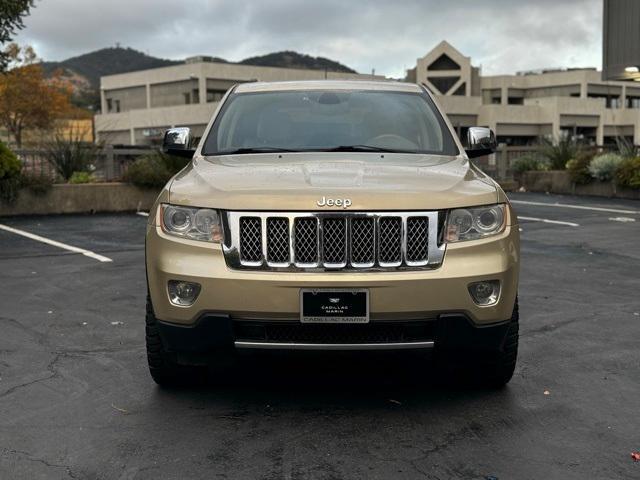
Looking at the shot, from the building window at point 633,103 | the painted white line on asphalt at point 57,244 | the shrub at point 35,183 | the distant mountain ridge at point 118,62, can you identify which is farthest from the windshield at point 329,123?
the distant mountain ridge at point 118,62

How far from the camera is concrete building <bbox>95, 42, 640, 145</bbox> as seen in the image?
254 ft

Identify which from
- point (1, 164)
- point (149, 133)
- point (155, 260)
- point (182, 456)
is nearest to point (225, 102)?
point (155, 260)

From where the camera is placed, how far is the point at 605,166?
19375mm

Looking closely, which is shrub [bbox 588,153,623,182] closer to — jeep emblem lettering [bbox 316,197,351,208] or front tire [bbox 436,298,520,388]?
front tire [bbox 436,298,520,388]

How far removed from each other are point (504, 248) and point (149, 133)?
79196mm

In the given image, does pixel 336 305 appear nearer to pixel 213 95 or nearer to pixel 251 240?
pixel 251 240

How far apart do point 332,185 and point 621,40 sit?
22.6m

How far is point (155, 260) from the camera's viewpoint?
13.4ft

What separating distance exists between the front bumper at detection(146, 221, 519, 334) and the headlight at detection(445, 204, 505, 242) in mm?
57

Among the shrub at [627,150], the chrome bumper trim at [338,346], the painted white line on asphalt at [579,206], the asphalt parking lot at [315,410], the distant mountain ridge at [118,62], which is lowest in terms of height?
the asphalt parking lot at [315,410]

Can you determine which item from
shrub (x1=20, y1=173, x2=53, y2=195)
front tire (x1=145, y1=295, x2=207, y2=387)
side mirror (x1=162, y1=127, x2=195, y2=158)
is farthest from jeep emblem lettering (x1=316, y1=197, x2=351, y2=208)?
shrub (x1=20, y1=173, x2=53, y2=195)

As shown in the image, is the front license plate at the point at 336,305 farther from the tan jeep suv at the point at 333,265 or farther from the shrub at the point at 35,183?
the shrub at the point at 35,183

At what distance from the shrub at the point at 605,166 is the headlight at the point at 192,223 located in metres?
16.9

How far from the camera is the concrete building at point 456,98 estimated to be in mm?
77500
